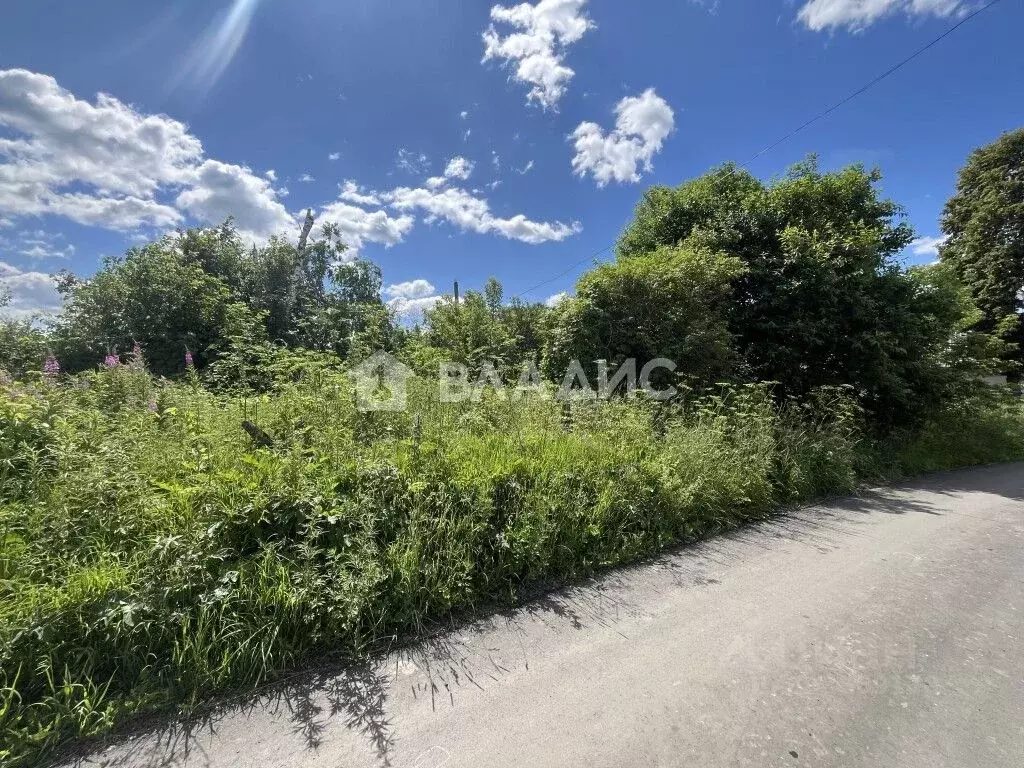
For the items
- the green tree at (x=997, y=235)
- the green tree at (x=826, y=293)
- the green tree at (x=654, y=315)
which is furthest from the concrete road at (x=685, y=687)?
the green tree at (x=997, y=235)

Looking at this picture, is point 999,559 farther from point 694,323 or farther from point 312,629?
point 312,629

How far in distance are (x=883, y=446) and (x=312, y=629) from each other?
30.9 ft

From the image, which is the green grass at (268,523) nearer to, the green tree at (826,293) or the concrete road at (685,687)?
the concrete road at (685,687)

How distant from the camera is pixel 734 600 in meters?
2.79

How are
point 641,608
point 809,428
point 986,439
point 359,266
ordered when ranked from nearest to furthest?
1. point 641,608
2. point 809,428
3. point 986,439
4. point 359,266

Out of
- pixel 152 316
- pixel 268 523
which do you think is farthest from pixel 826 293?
Answer: pixel 152 316

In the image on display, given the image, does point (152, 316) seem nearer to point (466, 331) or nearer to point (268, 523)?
point (466, 331)

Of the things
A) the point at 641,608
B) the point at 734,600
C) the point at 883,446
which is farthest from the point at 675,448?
the point at 883,446

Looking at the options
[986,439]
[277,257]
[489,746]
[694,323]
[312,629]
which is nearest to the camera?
[489,746]

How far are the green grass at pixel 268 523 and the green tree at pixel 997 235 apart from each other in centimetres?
2235

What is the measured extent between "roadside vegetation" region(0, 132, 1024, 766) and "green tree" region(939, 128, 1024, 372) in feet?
39.9

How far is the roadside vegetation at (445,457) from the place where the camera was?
1.92 meters

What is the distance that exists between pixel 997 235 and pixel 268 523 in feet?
92.4

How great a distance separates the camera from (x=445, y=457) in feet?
10.7
